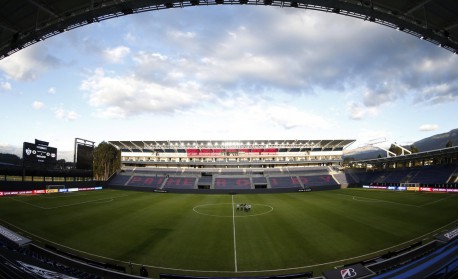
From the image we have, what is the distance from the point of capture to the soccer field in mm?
16281

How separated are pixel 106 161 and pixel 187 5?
81.1 meters

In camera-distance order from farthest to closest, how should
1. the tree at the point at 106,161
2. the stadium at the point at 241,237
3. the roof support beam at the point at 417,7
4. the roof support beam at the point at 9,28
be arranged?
1. the tree at the point at 106,161
2. the stadium at the point at 241,237
3. the roof support beam at the point at 9,28
4. the roof support beam at the point at 417,7

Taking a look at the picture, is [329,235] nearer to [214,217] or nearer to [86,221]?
[214,217]

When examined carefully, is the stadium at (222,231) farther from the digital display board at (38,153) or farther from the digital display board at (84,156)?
the digital display board at (84,156)

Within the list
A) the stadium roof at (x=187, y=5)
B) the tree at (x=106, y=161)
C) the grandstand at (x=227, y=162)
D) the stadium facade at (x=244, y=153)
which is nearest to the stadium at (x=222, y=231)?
the stadium roof at (x=187, y=5)

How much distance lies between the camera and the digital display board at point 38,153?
47.0 metres

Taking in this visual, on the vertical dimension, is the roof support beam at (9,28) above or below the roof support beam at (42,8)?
below

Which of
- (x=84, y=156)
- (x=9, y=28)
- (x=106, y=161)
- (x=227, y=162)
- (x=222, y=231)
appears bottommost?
(x=222, y=231)

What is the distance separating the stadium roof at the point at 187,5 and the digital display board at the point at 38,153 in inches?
1645

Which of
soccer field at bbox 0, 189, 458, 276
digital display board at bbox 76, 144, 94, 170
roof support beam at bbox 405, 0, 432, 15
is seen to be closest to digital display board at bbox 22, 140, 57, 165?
digital display board at bbox 76, 144, 94, 170

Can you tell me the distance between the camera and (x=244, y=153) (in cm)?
8125

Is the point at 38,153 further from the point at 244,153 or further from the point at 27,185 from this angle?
the point at 244,153

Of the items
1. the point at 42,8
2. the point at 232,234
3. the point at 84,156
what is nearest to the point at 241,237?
the point at 232,234

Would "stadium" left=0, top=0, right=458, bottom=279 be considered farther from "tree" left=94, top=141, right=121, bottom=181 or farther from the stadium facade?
the stadium facade
